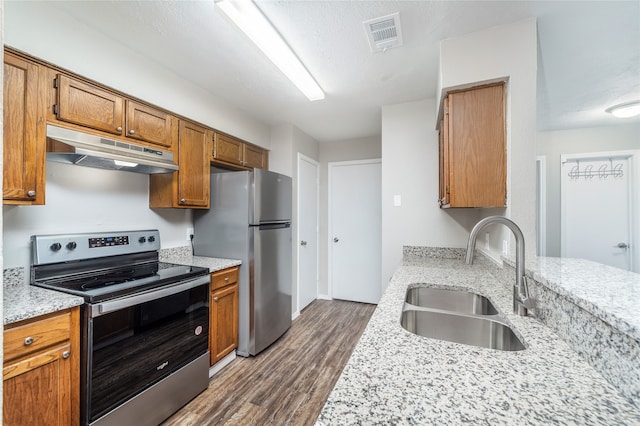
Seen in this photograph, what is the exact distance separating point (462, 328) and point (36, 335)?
1.89 metres

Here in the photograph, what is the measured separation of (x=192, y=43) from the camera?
5.84 ft

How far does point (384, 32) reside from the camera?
1646mm

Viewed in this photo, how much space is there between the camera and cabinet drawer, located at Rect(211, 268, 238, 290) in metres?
2.12

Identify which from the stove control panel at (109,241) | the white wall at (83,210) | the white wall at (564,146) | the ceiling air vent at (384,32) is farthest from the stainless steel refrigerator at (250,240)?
the white wall at (564,146)

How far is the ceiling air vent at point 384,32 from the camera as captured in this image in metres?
1.55

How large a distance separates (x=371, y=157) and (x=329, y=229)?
1268 mm

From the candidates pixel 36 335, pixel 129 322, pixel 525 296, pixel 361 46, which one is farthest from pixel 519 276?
pixel 36 335

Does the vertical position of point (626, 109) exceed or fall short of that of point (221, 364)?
it exceeds it

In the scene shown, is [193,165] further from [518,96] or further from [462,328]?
[518,96]

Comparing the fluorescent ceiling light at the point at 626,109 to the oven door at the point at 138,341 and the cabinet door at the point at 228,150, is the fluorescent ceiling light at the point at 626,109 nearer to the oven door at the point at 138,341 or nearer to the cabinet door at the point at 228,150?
the cabinet door at the point at 228,150

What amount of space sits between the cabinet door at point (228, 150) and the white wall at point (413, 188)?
1.58 metres

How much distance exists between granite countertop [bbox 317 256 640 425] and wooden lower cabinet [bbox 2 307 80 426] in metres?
1.41

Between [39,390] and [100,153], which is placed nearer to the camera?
[39,390]

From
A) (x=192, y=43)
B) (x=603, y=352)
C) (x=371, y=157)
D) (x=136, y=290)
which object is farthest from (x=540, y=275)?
(x=371, y=157)
